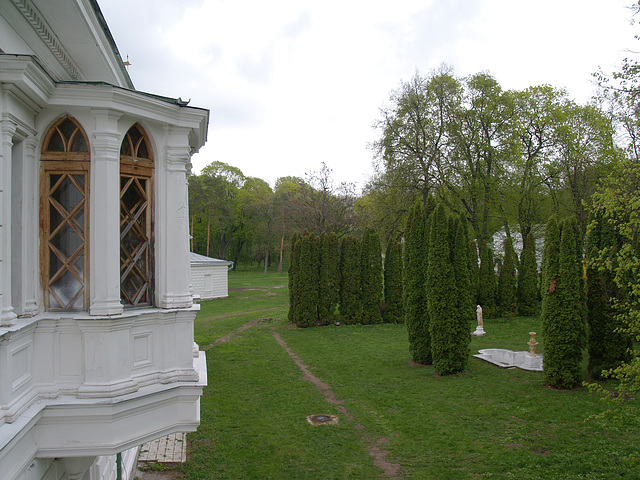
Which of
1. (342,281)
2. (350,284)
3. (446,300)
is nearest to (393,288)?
(350,284)

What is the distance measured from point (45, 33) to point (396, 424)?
891 centimetres

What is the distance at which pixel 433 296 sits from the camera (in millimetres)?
13391

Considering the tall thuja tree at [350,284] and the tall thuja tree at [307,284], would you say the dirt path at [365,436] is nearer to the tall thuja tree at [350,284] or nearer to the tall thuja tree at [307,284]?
the tall thuja tree at [307,284]

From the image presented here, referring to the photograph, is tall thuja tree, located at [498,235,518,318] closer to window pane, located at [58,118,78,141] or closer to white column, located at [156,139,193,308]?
white column, located at [156,139,193,308]

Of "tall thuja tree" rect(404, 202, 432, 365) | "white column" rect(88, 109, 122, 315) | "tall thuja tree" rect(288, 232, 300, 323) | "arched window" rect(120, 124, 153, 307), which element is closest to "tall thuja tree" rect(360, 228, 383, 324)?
"tall thuja tree" rect(288, 232, 300, 323)

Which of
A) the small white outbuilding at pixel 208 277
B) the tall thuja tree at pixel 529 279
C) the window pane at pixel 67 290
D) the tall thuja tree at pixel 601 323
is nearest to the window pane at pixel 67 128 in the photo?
the window pane at pixel 67 290

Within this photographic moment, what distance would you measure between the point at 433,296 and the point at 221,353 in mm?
7604

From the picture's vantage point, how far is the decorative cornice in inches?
164

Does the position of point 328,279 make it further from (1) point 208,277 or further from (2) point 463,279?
(1) point 208,277

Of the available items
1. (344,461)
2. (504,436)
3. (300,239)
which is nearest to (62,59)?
(344,461)

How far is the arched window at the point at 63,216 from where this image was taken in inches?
165

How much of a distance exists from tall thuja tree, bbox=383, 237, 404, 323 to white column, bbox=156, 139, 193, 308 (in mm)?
18487

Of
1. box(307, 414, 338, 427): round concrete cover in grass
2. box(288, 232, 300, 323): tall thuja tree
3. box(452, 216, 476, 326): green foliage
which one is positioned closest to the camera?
box(307, 414, 338, 427): round concrete cover in grass

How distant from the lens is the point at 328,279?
22.1m
